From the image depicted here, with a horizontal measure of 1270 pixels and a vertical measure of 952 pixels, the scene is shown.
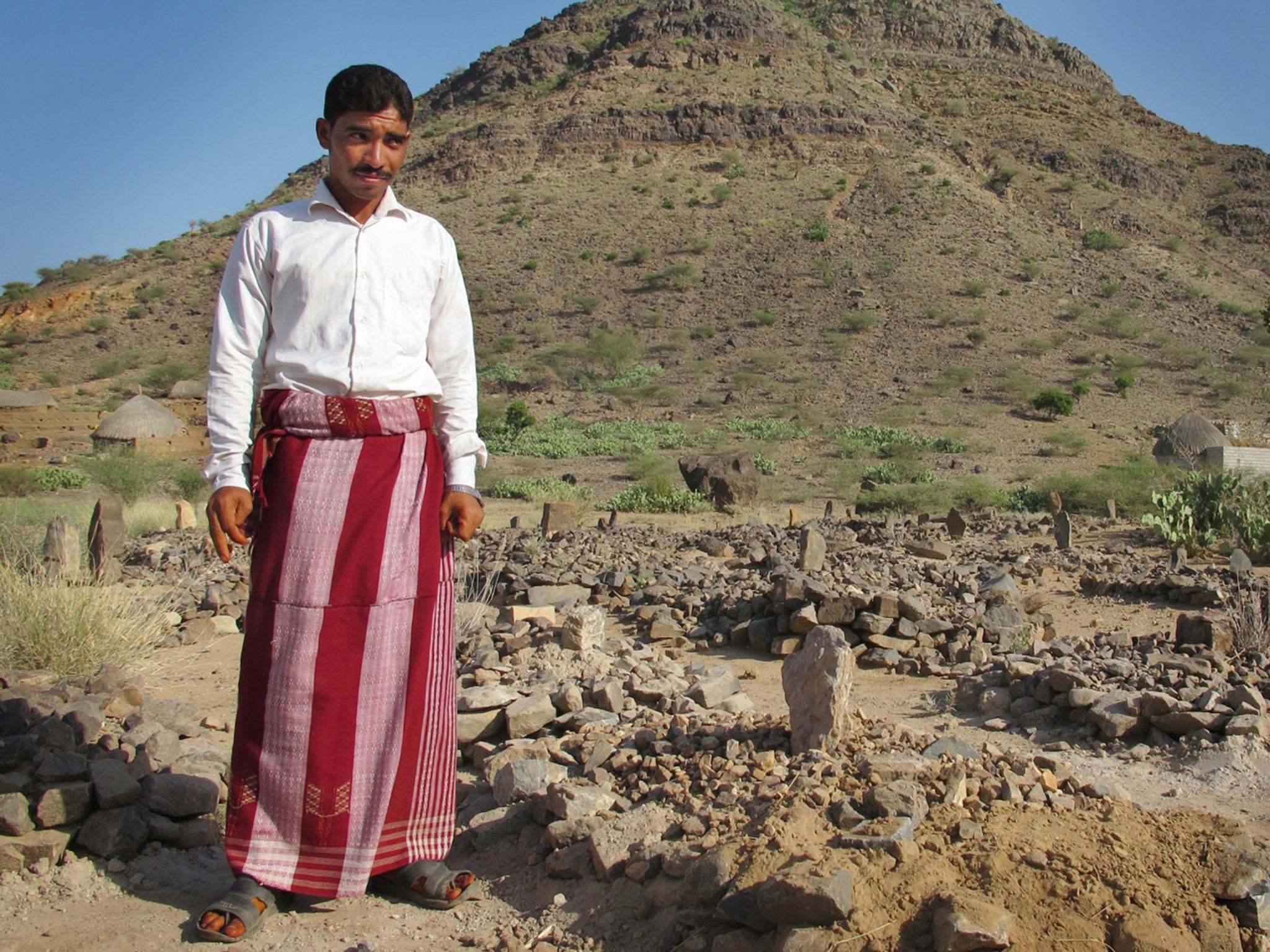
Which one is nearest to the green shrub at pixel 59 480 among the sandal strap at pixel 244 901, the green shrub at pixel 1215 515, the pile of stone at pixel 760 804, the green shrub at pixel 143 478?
the green shrub at pixel 143 478

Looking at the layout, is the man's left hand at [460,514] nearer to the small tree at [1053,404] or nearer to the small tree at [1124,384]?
the small tree at [1053,404]

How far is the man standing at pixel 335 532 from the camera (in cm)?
267

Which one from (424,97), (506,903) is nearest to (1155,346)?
(506,903)

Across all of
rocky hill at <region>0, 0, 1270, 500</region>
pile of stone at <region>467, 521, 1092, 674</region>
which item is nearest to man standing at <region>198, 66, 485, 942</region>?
pile of stone at <region>467, 521, 1092, 674</region>

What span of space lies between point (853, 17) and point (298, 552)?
227ft

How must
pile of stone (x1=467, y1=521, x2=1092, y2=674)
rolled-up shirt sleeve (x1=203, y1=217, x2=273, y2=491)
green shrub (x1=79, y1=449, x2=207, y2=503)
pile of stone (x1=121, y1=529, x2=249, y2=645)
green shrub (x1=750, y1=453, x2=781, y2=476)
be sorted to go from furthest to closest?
green shrub (x1=750, y1=453, x2=781, y2=476), green shrub (x1=79, y1=449, x2=207, y2=503), pile of stone (x1=121, y1=529, x2=249, y2=645), pile of stone (x1=467, y1=521, x2=1092, y2=674), rolled-up shirt sleeve (x1=203, y1=217, x2=273, y2=491)

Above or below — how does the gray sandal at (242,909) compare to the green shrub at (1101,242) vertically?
below

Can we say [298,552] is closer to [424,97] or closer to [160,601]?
[160,601]

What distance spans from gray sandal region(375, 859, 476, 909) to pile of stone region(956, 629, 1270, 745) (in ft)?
8.35

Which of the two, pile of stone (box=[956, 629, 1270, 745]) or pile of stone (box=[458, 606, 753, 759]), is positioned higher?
pile of stone (box=[956, 629, 1270, 745])

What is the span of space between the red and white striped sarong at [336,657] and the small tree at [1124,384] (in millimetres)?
29739

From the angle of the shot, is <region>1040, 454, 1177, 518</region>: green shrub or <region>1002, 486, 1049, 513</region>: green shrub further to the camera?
<region>1002, 486, 1049, 513</region>: green shrub

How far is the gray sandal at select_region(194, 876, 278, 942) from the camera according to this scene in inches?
101

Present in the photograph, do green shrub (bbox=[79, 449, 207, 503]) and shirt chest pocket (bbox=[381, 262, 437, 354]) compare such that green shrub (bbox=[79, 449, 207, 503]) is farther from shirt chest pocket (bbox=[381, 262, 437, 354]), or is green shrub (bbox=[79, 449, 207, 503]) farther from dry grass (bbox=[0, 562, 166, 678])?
Answer: shirt chest pocket (bbox=[381, 262, 437, 354])
